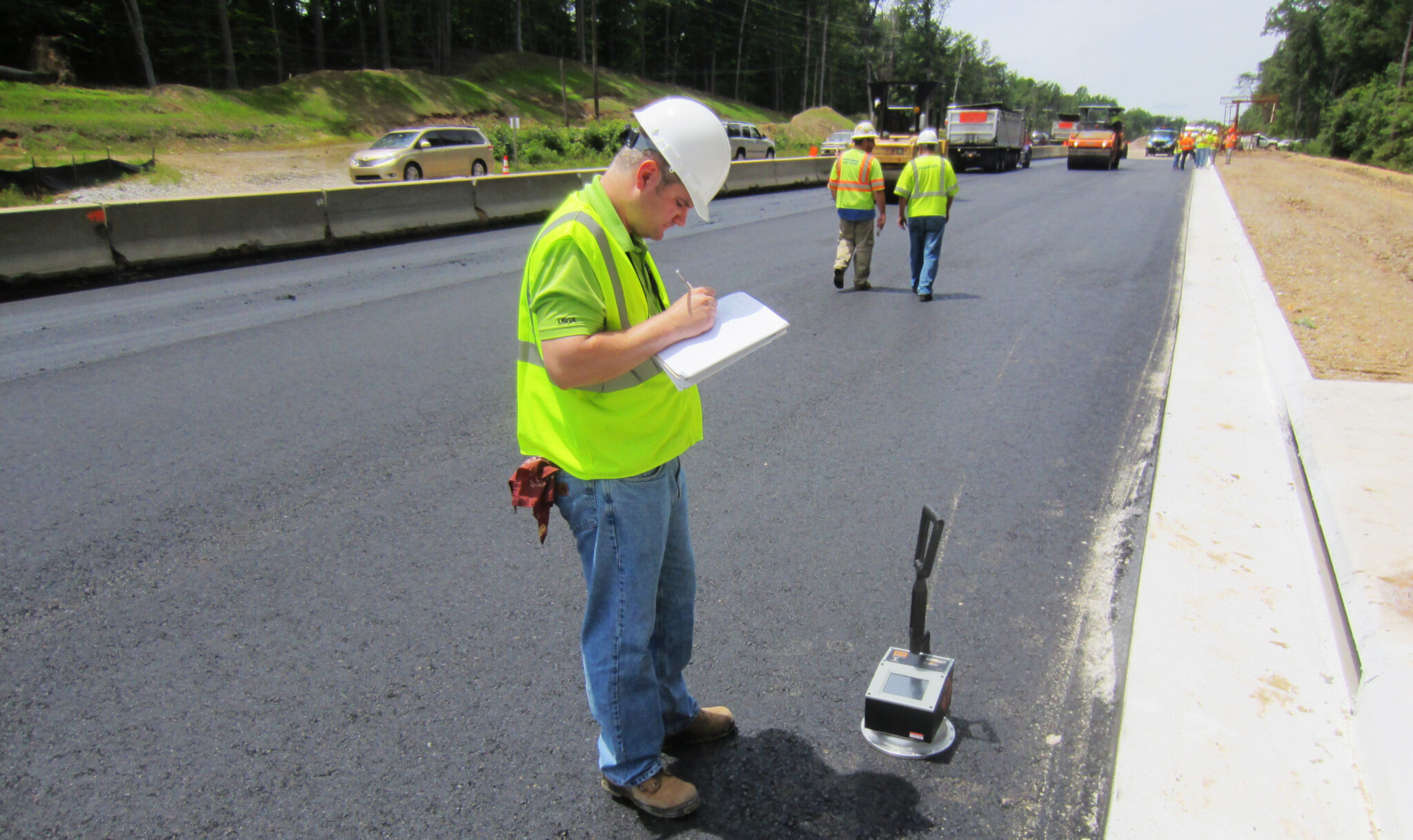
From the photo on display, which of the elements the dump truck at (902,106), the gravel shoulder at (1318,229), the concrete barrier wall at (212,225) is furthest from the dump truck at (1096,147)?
the concrete barrier wall at (212,225)

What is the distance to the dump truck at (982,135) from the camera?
33.0 m

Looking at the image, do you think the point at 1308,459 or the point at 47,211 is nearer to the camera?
the point at 1308,459

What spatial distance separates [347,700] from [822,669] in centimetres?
162

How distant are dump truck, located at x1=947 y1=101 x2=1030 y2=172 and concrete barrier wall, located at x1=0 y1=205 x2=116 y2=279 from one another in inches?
1171

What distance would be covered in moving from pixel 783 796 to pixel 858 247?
824 cm

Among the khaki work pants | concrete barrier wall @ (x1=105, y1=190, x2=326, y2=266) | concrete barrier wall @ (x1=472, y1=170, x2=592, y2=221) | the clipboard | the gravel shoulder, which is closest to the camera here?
the clipboard

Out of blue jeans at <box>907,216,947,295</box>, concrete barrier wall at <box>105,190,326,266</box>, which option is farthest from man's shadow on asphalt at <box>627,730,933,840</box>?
concrete barrier wall at <box>105,190,326,266</box>

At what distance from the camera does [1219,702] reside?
288 centimetres

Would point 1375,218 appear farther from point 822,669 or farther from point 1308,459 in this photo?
point 822,669

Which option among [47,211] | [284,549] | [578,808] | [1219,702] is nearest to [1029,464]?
[1219,702]

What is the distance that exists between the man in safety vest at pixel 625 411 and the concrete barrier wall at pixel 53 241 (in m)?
9.70

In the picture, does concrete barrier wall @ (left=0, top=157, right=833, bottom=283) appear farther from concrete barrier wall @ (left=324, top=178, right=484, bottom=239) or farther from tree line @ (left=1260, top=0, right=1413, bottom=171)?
tree line @ (left=1260, top=0, right=1413, bottom=171)

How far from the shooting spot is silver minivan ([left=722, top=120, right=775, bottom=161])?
1289 inches

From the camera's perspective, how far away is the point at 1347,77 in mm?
72688
